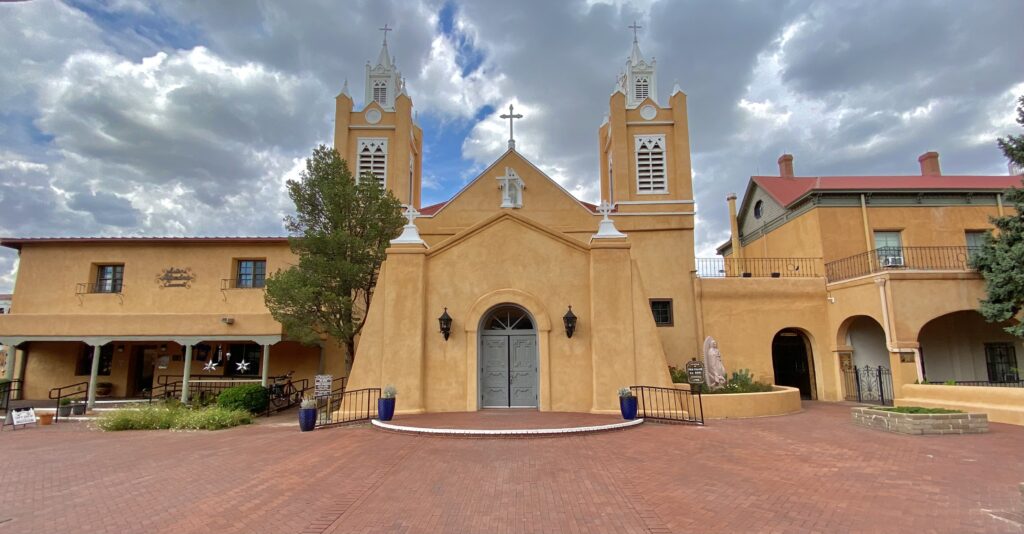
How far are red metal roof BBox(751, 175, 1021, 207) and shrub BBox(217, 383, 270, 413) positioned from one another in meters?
22.0

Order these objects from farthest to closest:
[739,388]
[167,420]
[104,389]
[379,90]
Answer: [379,90], [104,389], [739,388], [167,420]

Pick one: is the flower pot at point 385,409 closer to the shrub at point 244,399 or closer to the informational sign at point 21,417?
the shrub at point 244,399

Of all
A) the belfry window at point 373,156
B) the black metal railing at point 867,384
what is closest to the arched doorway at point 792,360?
the black metal railing at point 867,384

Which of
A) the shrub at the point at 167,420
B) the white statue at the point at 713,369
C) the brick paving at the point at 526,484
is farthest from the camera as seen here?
the white statue at the point at 713,369

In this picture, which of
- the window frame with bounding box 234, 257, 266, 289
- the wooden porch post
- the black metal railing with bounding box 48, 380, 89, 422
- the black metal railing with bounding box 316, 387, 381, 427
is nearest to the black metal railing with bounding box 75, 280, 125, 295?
the black metal railing with bounding box 48, 380, 89, 422

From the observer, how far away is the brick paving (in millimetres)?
6020

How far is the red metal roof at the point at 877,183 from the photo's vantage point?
22.2 meters

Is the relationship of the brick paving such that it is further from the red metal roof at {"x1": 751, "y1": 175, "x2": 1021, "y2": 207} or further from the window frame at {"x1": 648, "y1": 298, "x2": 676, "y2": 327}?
the red metal roof at {"x1": 751, "y1": 175, "x2": 1021, "y2": 207}

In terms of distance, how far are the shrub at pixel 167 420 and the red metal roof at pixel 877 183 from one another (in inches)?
889

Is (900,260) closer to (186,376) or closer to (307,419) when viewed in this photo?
(307,419)

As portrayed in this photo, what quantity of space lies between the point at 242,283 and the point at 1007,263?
26846 mm

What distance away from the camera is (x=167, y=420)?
559 inches

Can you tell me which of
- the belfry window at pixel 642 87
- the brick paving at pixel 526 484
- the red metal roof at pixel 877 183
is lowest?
the brick paving at pixel 526 484

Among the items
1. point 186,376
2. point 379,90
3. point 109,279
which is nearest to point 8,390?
point 109,279
